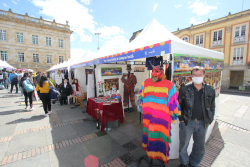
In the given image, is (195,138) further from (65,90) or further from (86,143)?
(65,90)

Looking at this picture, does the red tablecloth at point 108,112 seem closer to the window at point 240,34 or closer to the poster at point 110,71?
the poster at point 110,71

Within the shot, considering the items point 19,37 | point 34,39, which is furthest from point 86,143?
point 19,37

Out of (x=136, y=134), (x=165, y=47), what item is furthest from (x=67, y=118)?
(x=165, y=47)

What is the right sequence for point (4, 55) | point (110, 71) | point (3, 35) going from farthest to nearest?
point (4, 55)
point (3, 35)
point (110, 71)

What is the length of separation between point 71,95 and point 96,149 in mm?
4964

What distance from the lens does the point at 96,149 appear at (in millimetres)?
2902

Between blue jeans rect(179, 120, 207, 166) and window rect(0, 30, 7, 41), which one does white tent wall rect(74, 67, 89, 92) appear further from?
window rect(0, 30, 7, 41)

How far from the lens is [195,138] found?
219 centimetres

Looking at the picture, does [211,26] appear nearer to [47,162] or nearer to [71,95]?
[71,95]

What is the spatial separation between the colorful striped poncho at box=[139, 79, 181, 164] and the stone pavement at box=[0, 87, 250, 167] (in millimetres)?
586

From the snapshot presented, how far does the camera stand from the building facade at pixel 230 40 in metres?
14.0

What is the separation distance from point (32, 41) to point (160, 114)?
31411 millimetres

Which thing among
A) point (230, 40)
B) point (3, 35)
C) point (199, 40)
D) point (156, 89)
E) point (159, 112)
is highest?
point (3, 35)

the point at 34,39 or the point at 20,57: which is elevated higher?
the point at 34,39
